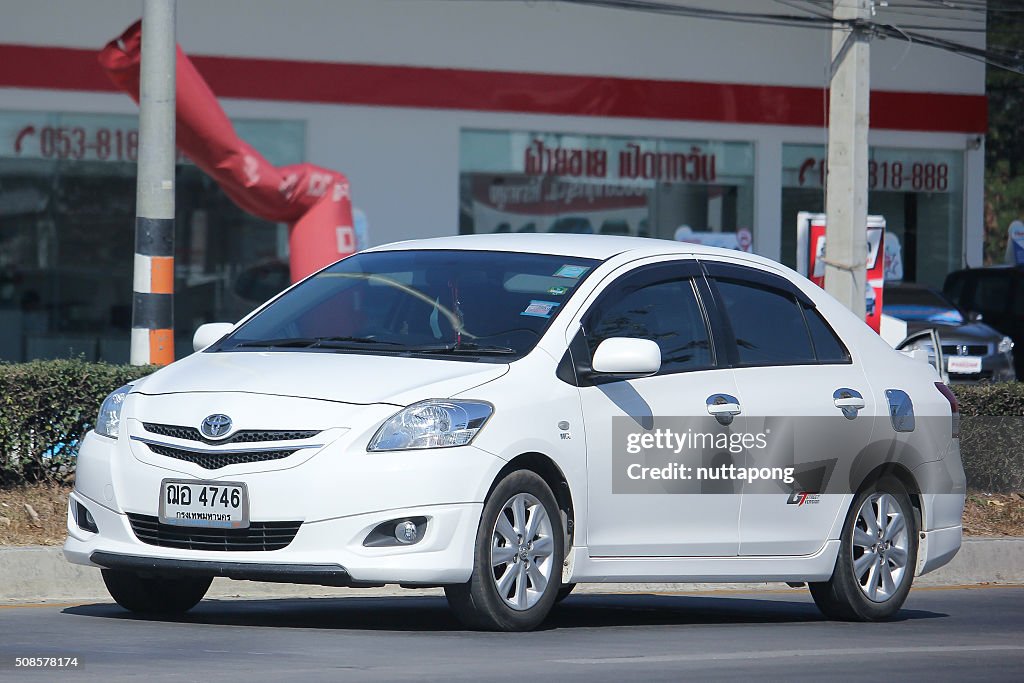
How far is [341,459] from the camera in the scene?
734cm

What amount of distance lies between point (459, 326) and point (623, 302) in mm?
799

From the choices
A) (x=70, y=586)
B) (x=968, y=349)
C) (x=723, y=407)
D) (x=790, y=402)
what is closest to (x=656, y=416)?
(x=723, y=407)

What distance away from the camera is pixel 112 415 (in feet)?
26.2

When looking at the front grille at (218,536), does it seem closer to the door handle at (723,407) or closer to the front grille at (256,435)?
the front grille at (256,435)

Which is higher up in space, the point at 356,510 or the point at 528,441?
the point at 528,441

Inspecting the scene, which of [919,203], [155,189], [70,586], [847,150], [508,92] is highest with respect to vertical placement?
[508,92]

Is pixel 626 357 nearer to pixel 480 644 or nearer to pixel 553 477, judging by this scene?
pixel 553 477

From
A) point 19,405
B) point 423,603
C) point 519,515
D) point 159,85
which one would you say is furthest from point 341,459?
point 159,85

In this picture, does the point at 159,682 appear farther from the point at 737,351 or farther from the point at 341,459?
the point at 737,351

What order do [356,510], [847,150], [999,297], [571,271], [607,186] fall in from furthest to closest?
[607,186], [999,297], [847,150], [571,271], [356,510]

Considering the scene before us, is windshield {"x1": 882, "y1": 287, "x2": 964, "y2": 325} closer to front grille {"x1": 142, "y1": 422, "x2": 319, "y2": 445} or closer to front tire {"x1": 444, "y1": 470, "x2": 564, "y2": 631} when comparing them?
front tire {"x1": 444, "y1": 470, "x2": 564, "y2": 631}

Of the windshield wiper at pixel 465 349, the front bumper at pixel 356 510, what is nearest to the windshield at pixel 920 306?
the windshield wiper at pixel 465 349

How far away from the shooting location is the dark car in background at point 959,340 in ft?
72.7

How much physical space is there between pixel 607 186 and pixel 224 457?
1956 cm
